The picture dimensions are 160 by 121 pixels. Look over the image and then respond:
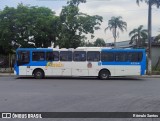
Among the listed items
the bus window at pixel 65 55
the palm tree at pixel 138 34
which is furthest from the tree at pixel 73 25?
the palm tree at pixel 138 34

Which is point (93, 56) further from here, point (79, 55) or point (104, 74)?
point (104, 74)

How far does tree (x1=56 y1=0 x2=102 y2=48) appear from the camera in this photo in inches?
1481

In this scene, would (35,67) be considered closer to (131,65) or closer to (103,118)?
(131,65)

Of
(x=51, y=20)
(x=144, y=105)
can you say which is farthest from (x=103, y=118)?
(x=51, y=20)

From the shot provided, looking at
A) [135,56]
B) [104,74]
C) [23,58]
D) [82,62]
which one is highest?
[135,56]

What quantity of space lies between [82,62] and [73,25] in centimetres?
1139

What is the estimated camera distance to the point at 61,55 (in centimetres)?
2756

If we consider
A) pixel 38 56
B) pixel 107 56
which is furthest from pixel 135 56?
pixel 38 56

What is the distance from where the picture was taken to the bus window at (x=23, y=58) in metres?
27.3

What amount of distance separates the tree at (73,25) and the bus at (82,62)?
10121mm

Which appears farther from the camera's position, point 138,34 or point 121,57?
point 138,34

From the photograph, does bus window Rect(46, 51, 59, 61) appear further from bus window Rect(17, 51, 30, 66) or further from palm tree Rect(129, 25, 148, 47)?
palm tree Rect(129, 25, 148, 47)

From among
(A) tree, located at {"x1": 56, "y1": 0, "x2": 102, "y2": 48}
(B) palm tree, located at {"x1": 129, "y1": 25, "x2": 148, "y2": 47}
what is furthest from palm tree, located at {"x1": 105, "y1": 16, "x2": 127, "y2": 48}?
(A) tree, located at {"x1": 56, "y1": 0, "x2": 102, "y2": 48}

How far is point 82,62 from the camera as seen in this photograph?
27.4m
